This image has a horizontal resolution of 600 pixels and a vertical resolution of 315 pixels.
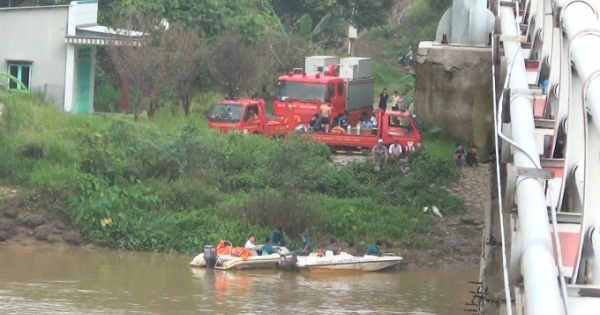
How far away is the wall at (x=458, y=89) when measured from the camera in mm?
11758

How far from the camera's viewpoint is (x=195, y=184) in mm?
28672

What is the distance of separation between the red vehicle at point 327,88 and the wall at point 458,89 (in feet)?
69.1

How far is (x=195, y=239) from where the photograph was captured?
26.9 m

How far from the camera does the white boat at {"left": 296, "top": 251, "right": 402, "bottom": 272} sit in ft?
82.7

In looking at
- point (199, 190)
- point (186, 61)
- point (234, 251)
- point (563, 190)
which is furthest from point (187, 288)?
point (563, 190)

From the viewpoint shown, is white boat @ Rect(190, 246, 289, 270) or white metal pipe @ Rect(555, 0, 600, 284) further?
white boat @ Rect(190, 246, 289, 270)

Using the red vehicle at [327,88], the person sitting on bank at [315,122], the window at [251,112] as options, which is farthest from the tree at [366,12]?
the window at [251,112]

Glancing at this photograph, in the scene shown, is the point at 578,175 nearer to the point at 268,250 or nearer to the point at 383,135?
the point at 268,250

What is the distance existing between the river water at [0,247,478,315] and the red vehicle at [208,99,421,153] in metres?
5.89

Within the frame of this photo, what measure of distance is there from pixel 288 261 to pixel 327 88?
9.55 metres

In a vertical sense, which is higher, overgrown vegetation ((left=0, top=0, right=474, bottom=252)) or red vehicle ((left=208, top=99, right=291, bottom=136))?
red vehicle ((left=208, top=99, right=291, bottom=136))

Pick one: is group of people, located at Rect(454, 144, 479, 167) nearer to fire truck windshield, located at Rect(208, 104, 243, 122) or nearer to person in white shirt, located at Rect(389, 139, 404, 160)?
person in white shirt, located at Rect(389, 139, 404, 160)

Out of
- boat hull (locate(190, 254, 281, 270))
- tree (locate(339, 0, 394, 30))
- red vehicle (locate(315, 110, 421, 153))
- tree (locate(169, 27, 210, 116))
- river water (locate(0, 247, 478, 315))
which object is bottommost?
river water (locate(0, 247, 478, 315))

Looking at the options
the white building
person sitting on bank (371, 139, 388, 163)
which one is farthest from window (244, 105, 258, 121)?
the white building
